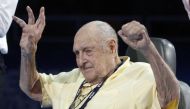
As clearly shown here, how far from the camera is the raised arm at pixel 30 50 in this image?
2.54 m

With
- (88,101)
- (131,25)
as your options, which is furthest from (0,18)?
(131,25)

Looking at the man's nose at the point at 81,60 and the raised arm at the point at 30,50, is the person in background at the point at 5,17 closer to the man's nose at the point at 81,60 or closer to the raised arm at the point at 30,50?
the raised arm at the point at 30,50

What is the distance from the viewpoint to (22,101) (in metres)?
3.65

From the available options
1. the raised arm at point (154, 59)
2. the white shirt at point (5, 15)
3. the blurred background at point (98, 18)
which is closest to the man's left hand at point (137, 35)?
the raised arm at point (154, 59)

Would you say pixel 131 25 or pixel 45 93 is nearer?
pixel 131 25

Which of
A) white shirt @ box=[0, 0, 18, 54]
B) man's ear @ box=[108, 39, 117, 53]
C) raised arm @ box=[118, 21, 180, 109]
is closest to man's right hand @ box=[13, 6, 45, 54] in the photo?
white shirt @ box=[0, 0, 18, 54]

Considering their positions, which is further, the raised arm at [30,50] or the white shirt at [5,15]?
the white shirt at [5,15]

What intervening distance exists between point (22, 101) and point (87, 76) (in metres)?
1.30

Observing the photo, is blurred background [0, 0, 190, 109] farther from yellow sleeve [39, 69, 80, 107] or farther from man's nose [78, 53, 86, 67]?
man's nose [78, 53, 86, 67]

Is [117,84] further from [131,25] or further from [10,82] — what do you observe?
[10,82]

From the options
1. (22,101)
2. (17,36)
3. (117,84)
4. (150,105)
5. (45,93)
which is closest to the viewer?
(150,105)

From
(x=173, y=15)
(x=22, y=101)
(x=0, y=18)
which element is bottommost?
(x=22, y=101)

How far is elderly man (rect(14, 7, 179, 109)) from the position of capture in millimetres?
2150

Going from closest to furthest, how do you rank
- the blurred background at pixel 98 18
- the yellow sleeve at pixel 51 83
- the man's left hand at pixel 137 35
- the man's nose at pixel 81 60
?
the man's left hand at pixel 137 35 → the man's nose at pixel 81 60 → the yellow sleeve at pixel 51 83 → the blurred background at pixel 98 18
